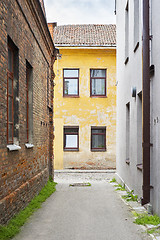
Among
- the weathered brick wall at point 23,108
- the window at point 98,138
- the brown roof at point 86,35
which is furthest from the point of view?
the brown roof at point 86,35

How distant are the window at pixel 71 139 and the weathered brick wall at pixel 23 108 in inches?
378

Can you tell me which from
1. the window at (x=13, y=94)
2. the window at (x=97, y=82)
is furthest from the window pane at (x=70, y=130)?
the window at (x=13, y=94)

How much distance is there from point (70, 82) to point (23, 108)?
14.7m

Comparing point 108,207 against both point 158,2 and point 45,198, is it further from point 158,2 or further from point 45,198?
point 158,2

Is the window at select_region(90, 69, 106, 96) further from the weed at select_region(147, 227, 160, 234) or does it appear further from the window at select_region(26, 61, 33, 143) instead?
the weed at select_region(147, 227, 160, 234)

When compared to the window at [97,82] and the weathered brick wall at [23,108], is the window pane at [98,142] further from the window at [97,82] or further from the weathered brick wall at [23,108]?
the weathered brick wall at [23,108]

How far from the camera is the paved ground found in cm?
612

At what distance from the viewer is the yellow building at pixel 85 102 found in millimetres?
22391

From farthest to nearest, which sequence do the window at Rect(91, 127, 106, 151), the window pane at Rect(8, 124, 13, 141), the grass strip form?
the window at Rect(91, 127, 106, 151) < the window pane at Rect(8, 124, 13, 141) < the grass strip

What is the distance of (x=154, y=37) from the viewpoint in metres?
7.43

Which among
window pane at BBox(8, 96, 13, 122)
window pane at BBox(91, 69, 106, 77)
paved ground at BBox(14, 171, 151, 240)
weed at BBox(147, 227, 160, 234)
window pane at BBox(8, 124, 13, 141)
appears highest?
window pane at BBox(91, 69, 106, 77)

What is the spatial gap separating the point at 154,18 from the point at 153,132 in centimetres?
230

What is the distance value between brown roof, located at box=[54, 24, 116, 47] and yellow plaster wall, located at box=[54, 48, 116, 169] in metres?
0.45

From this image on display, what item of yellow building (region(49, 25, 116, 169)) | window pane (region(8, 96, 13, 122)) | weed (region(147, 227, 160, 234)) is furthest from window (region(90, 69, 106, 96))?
weed (region(147, 227, 160, 234))
